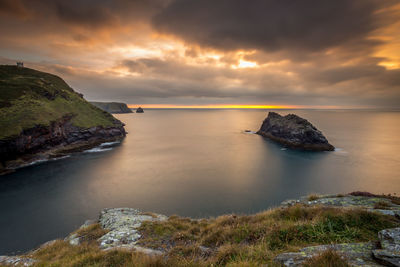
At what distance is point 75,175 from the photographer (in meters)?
44.2

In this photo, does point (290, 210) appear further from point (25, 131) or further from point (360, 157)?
point (25, 131)

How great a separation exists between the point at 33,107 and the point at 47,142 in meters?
17.9

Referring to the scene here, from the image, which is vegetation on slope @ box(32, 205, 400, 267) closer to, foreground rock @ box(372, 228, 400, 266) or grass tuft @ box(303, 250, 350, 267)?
grass tuft @ box(303, 250, 350, 267)

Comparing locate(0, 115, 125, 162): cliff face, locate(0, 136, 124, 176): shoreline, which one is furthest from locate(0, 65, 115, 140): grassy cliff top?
locate(0, 136, 124, 176): shoreline

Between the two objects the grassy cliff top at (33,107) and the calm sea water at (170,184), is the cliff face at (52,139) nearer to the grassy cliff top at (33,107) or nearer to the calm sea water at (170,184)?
the grassy cliff top at (33,107)

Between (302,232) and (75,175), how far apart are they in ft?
176

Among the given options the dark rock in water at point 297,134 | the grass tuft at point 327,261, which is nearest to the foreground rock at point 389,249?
the grass tuft at point 327,261

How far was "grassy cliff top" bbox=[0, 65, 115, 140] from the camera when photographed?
2184 inches

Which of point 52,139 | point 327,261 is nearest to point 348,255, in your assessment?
point 327,261

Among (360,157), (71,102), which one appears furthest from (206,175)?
(71,102)

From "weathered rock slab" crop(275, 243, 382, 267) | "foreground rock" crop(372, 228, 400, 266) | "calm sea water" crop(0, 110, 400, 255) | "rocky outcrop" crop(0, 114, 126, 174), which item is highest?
"foreground rock" crop(372, 228, 400, 266)

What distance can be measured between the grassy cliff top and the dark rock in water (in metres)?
98.1

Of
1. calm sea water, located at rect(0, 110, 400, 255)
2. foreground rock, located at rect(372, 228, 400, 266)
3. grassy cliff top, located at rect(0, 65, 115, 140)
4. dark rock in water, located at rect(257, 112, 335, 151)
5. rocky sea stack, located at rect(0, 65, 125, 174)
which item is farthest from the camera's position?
dark rock in water, located at rect(257, 112, 335, 151)

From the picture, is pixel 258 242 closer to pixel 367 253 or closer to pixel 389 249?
pixel 367 253
